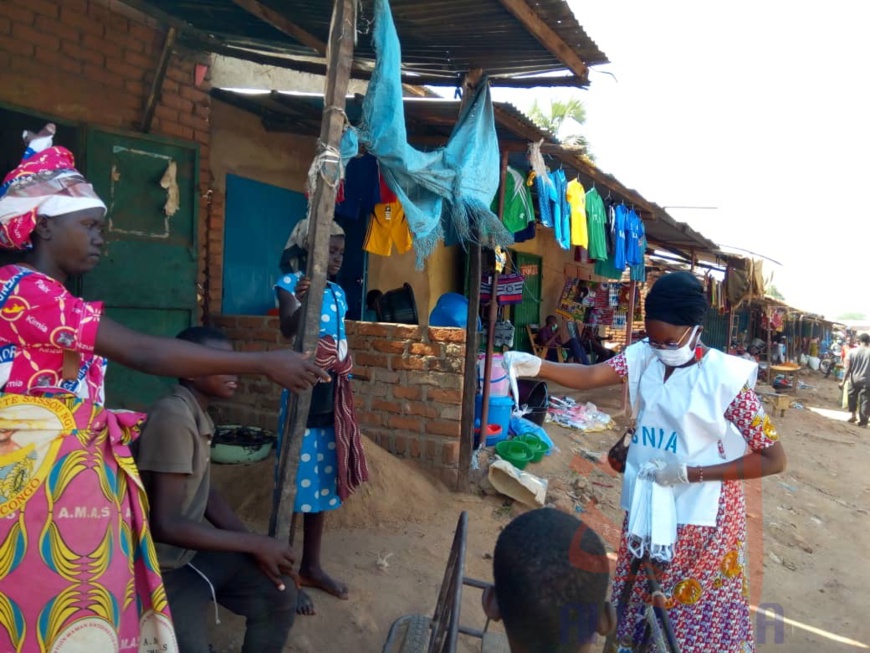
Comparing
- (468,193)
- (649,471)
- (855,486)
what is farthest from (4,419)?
(855,486)

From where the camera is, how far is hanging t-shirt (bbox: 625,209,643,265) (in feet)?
26.3

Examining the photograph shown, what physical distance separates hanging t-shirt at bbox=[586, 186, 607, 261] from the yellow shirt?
0.53 meters

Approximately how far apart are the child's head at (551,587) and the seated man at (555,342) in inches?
344

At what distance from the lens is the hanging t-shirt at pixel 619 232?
7.78 metres

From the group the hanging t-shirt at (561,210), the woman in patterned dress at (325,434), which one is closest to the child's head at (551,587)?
the woman in patterned dress at (325,434)

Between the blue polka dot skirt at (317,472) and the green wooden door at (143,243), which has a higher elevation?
the green wooden door at (143,243)

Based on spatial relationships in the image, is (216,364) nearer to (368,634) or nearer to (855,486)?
(368,634)

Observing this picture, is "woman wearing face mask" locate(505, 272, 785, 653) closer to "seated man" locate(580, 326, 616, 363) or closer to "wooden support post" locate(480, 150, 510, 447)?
"wooden support post" locate(480, 150, 510, 447)

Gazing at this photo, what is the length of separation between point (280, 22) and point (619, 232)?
5399 millimetres

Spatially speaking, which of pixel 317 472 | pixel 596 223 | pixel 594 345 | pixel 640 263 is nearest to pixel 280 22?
pixel 317 472

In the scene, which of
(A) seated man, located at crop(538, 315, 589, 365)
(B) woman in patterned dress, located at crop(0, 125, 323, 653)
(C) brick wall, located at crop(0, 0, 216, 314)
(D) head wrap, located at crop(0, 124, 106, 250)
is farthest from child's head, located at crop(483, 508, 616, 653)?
(A) seated man, located at crop(538, 315, 589, 365)

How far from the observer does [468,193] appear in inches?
144

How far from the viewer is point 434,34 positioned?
3441mm

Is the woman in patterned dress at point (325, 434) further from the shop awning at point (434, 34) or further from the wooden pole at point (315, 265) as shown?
the shop awning at point (434, 34)
